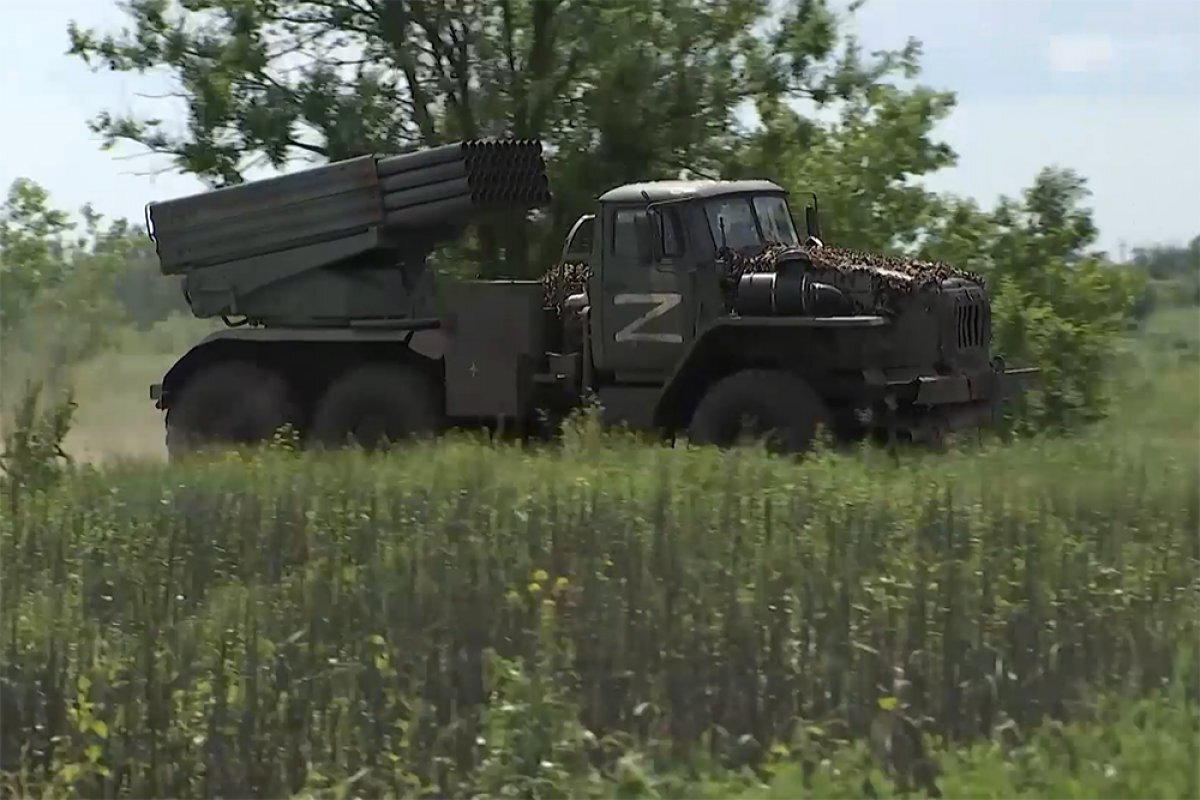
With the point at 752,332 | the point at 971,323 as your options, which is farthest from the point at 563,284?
the point at 971,323

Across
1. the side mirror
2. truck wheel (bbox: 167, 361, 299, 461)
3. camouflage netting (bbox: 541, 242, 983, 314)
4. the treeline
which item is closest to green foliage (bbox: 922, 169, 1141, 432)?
the treeline

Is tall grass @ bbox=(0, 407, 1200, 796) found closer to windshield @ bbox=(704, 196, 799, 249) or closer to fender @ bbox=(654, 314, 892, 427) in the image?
fender @ bbox=(654, 314, 892, 427)

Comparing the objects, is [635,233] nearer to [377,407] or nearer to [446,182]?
[446,182]

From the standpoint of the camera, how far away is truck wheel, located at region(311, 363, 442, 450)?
→ 15.6 meters

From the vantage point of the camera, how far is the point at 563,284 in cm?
1570

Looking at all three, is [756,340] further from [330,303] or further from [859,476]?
[330,303]

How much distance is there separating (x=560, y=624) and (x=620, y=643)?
0.41 metres

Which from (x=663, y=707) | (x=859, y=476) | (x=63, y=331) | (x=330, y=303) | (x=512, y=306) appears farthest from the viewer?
(x=63, y=331)

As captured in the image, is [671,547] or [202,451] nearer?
[671,547]

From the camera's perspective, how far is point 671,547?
27.3 ft

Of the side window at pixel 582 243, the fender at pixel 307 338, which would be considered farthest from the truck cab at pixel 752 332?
the fender at pixel 307 338

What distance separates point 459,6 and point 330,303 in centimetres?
678

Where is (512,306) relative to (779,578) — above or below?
above

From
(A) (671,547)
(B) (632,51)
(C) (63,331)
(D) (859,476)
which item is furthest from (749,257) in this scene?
(C) (63,331)
